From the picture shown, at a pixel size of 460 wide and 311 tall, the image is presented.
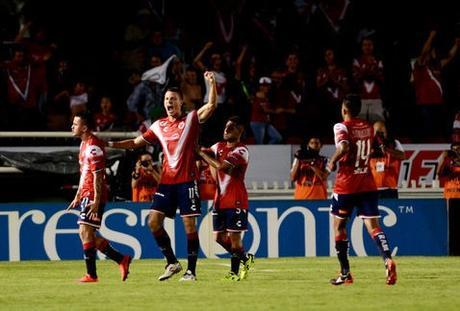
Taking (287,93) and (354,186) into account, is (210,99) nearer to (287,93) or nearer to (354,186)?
(354,186)

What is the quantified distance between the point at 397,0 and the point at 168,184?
45.0 ft

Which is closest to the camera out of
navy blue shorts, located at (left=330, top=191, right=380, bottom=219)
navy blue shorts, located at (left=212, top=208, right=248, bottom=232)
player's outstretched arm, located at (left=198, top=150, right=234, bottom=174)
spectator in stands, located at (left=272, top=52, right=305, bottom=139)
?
navy blue shorts, located at (left=330, top=191, right=380, bottom=219)

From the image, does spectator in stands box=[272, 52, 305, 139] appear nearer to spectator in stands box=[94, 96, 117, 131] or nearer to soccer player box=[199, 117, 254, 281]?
spectator in stands box=[94, 96, 117, 131]

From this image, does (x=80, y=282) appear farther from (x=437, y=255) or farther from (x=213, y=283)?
(x=437, y=255)

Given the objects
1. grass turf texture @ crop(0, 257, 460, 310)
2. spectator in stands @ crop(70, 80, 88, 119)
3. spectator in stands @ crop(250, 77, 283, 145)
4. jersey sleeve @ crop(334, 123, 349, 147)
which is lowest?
grass turf texture @ crop(0, 257, 460, 310)

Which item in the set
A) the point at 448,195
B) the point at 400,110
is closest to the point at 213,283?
the point at 448,195

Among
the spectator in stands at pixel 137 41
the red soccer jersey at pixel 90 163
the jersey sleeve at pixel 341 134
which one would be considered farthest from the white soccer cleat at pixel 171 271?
the spectator in stands at pixel 137 41

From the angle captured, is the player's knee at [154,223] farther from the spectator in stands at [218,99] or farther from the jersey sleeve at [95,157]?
the spectator in stands at [218,99]

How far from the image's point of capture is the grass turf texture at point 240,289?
39.9ft

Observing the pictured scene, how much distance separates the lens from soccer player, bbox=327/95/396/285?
14.5 metres

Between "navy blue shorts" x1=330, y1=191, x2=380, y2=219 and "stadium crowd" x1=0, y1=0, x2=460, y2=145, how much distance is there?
9255mm

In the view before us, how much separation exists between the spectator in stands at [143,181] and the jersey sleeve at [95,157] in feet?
23.0

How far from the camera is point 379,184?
72.1ft

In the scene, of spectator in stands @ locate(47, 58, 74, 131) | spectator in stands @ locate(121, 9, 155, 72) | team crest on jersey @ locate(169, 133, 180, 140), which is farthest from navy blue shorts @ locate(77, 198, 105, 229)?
spectator in stands @ locate(121, 9, 155, 72)
